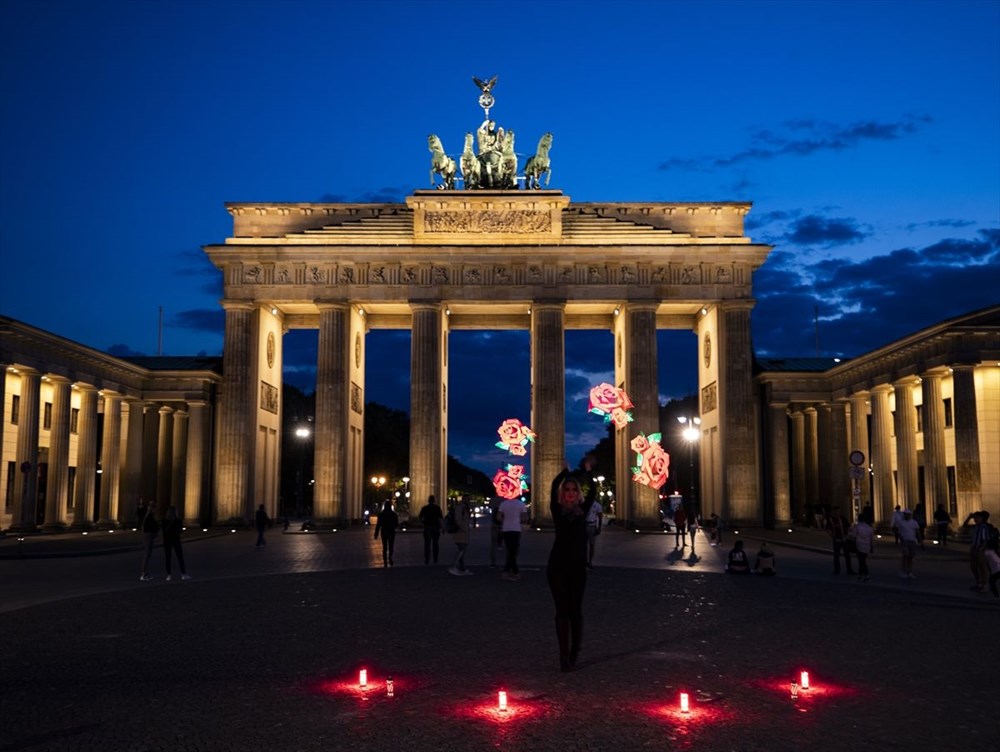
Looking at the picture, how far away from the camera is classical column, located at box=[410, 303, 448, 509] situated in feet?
195

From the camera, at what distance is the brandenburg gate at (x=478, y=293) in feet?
194

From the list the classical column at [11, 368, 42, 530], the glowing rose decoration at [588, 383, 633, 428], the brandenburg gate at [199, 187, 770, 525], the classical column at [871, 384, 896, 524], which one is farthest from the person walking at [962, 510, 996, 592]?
the classical column at [11, 368, 42, 530]

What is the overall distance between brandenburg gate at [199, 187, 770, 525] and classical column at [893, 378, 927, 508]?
947 centimetres

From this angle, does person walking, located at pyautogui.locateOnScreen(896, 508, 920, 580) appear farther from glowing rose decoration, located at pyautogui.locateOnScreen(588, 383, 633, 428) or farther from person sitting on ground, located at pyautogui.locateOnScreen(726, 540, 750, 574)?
glowing rose decoration, located at pyautogui.locateOnScreen(588, 383, 633, 428)

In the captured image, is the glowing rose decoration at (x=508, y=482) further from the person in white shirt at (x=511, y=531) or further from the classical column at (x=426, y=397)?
the person in white shirt at (x=511, y=531)

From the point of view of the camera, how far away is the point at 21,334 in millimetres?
46219

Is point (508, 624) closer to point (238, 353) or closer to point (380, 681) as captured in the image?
point (380, 681)

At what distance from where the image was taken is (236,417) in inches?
2324

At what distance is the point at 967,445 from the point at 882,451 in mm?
12620

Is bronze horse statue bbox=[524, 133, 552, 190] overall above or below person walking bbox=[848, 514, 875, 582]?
above

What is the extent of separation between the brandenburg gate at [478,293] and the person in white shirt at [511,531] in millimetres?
32582

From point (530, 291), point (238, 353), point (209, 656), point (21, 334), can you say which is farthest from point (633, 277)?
point (209, 656)

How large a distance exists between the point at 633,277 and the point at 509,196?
9294 millimetres

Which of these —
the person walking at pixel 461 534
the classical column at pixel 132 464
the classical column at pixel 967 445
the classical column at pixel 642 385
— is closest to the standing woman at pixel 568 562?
the person walking at pixel 461 534
